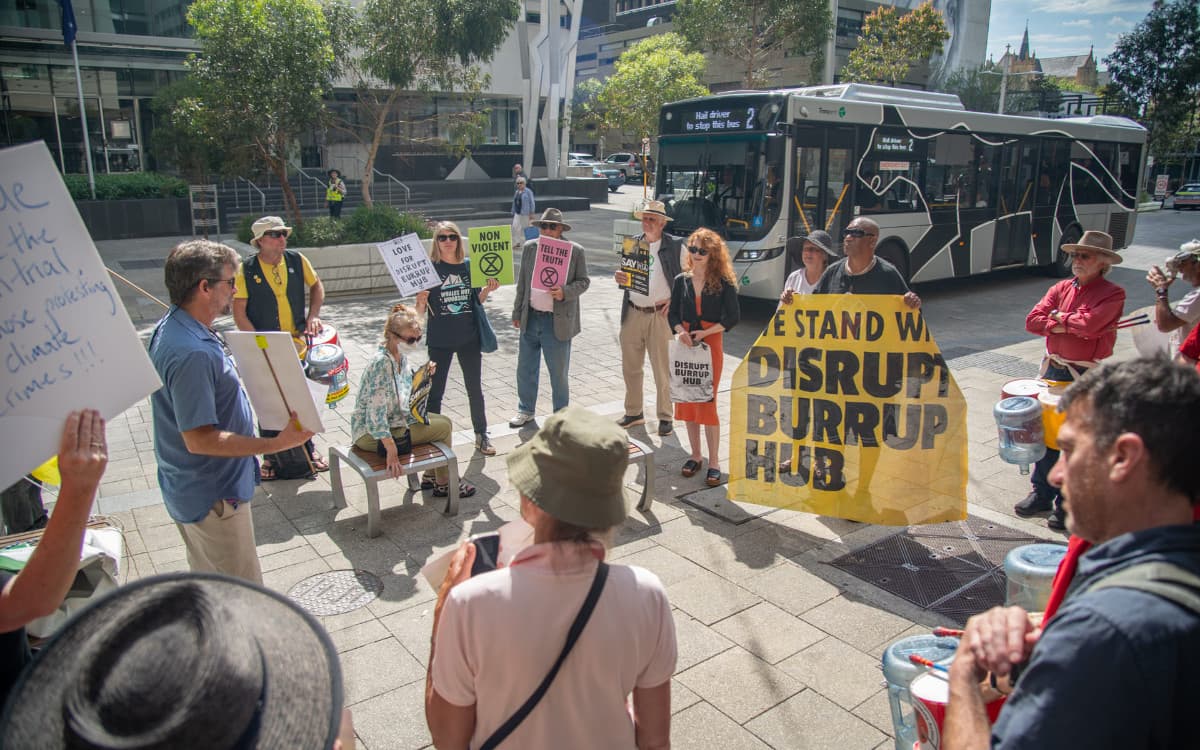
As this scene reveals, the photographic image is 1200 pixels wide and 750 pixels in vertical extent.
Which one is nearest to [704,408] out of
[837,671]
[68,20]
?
[837,671]

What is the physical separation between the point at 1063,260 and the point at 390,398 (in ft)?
55.5

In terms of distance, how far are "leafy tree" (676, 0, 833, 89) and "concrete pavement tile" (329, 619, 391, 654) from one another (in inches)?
910

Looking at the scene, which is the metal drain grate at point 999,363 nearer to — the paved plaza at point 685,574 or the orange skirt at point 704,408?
the paved plaza at point 685,574

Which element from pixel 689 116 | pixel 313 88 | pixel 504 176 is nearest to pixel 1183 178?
pixel 504 176

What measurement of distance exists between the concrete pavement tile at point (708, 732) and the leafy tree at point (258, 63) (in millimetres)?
12600

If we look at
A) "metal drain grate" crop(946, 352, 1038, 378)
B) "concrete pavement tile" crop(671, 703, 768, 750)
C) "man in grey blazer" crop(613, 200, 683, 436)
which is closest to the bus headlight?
"metal drain grate" crop(946, 352, 1038, 378)

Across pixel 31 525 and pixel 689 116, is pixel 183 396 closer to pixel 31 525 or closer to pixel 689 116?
pixel 31 525

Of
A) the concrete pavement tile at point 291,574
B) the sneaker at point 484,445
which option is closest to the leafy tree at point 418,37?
the sneaker at point 484,445

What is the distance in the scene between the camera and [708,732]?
3605 mm

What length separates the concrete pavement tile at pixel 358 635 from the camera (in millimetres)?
4246

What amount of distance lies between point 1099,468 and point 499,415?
6762 millimetres

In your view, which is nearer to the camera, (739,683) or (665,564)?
(739,683)

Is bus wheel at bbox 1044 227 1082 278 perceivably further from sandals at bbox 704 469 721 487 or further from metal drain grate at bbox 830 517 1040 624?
sandals at bbox 704 469 721 487

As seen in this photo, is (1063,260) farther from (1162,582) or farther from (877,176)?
(1162,582)
